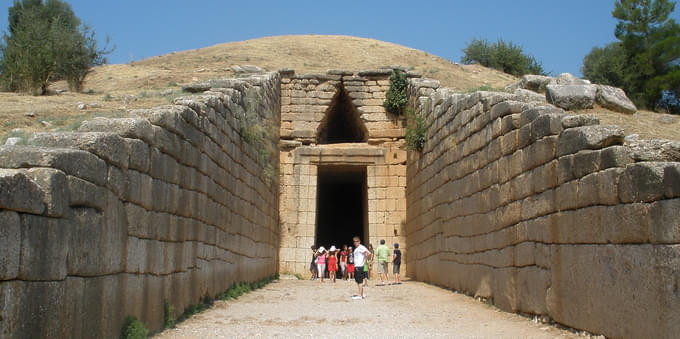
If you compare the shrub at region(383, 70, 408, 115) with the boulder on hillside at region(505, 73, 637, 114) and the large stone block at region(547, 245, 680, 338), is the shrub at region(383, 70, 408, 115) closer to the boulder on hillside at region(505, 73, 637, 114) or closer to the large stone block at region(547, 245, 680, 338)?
the boulder on hillside at region(505, 73, 637, 114)

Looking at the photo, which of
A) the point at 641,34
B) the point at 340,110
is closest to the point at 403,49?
the point at 340,110

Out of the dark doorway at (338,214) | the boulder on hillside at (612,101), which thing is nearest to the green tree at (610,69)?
the dark doorway at (338,214)

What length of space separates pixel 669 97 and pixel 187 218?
63.2 ft

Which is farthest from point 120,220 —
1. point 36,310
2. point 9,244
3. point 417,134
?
point 417,134

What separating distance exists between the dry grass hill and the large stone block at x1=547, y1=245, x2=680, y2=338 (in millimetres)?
3395

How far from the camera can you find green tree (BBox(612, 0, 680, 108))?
20.6m

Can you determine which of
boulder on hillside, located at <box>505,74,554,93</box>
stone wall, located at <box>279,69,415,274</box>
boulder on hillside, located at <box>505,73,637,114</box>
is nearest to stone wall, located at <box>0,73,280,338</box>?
stone wall, located at <box>279,69,415,274</box>

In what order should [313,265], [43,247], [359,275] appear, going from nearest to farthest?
[43,247], [359,275], [313,265]

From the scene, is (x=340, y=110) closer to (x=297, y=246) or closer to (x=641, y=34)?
(x=297, y=246)

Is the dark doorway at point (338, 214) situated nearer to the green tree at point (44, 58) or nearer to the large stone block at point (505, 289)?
the green tree at point (44, 58)

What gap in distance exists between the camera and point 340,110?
59.1 ft

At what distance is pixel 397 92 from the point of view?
53.1 feet

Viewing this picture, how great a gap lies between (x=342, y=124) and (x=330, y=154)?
289 cm

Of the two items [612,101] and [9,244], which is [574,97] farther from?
[9,244]
